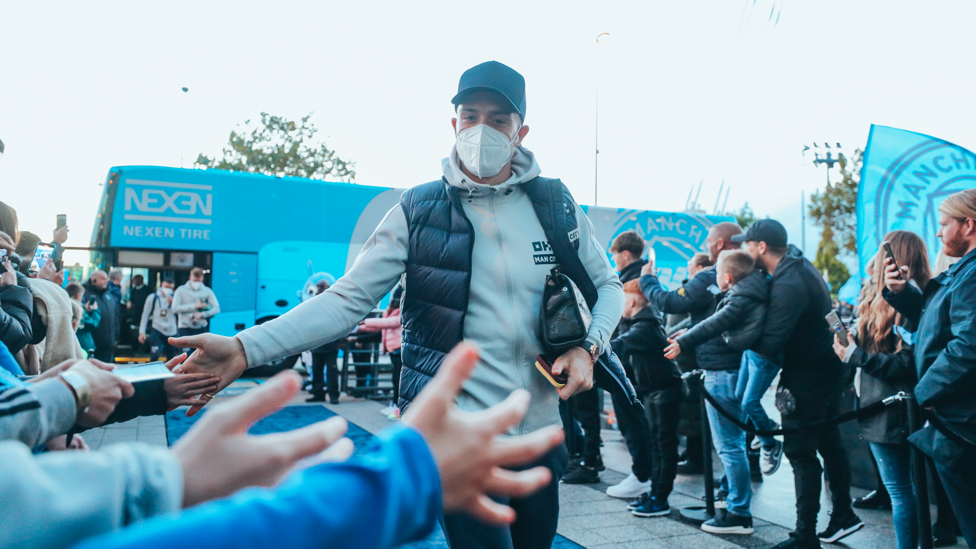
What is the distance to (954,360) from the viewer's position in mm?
2967

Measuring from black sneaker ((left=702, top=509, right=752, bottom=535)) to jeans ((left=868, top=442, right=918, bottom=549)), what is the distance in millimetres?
922

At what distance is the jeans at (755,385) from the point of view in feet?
15.3

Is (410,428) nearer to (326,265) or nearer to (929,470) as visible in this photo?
(929,470)

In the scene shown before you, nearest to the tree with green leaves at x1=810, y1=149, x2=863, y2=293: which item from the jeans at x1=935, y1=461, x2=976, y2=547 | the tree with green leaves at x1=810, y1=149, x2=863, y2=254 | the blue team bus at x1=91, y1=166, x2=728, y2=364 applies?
the tree with green leaves at x1=810, y1=149, x2=863, y2=254

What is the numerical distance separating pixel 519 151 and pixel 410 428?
73.9 inches

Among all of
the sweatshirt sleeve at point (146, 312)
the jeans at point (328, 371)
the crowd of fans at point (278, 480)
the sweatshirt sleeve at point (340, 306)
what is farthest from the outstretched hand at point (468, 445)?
the sweatshirt sleeve at point (146, 312)

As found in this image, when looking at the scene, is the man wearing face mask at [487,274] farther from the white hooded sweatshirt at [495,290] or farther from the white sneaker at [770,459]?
the white sneaker at [770,459]

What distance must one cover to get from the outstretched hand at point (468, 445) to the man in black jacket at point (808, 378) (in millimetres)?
3860

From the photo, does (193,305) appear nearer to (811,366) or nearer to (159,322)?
(159,322)

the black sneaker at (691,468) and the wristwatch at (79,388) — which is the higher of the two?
the wristwatch at (79,388)

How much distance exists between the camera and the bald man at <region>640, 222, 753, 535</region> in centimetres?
453

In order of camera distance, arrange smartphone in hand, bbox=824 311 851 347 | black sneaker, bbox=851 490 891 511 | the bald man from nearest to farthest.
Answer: smartphone in hand, bbox=824 311 851 347, the bald man, black sneaker, bbox=851 490 891 511

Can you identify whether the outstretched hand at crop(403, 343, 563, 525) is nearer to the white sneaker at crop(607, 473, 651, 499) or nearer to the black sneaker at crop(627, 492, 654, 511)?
the black sneaker at crop(627, 492, 654, 511)

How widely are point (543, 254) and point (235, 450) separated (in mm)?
1620
